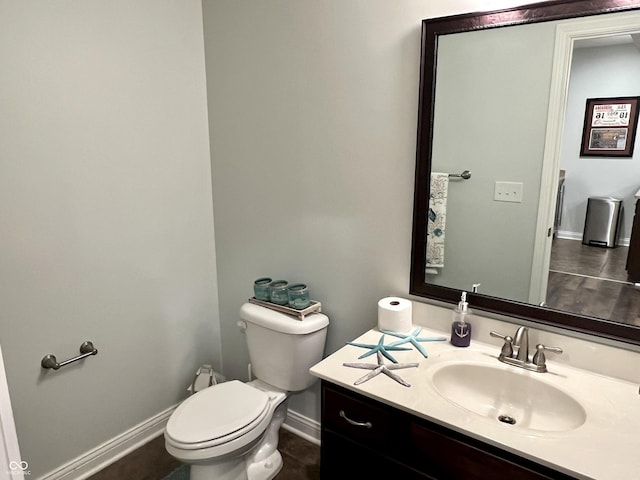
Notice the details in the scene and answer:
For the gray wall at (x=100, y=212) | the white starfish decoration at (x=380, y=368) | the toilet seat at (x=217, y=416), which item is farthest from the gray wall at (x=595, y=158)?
the gray wall at (x=100, y=212)

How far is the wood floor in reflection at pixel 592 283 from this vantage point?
4.40ft

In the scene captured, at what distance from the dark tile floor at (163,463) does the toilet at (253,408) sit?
10cm

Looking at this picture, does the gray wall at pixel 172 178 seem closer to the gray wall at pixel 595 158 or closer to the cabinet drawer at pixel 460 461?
the gray wall at pixel 595 158

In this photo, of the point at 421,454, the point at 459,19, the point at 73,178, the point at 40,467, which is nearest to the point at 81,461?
the point at 40,467

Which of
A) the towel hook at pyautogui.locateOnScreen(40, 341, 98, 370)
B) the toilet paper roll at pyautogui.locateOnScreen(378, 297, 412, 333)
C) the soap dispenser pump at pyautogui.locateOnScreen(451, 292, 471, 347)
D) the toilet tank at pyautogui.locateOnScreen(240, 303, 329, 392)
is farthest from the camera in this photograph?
the toilet tank at pyautogui.locateOnScreen(240, 303, 329, 392)

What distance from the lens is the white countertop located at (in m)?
1.01

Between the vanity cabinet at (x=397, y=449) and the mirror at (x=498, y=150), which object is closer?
the vanity cabinet at (x=397, y=449)

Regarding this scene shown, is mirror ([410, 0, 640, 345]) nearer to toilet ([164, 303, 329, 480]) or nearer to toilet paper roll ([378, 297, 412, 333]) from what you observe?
toilet paper roll ([378, 297, 412, 333])

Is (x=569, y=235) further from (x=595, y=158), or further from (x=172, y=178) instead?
(x=172, y=178)

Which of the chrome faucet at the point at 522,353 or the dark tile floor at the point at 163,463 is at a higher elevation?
the chrome faucet at the point at 522,353

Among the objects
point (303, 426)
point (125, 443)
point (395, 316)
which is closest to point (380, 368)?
point (395, 316)

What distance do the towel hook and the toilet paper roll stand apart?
1278 millimetres

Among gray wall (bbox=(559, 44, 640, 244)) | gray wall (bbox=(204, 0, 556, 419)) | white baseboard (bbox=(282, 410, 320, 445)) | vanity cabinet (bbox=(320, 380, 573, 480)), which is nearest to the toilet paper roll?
gray wall (bbox=(204, 0, 556, 419))

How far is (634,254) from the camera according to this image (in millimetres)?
1328
